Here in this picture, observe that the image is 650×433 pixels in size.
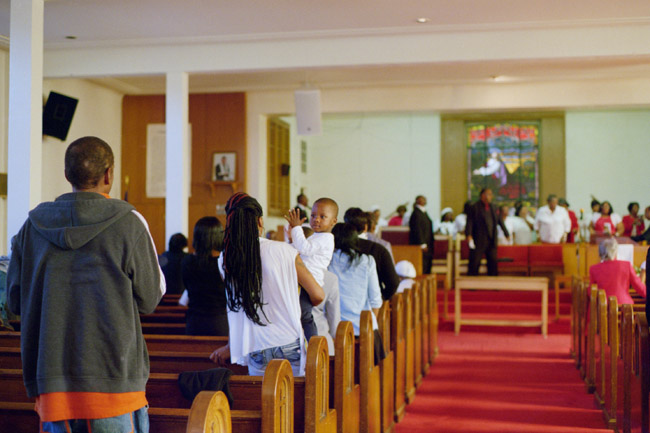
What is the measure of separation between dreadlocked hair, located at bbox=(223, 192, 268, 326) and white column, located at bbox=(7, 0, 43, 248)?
13.6ft

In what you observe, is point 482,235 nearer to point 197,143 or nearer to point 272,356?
point 197,143

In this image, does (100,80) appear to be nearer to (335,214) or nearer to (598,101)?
(598,101)

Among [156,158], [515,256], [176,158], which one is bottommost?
[515,256]

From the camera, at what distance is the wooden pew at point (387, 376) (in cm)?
464

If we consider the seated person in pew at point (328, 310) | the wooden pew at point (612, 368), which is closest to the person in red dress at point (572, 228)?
the wooden pew at point (612, 368)

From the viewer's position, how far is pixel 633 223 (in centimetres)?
1457

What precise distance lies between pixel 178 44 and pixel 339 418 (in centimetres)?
715

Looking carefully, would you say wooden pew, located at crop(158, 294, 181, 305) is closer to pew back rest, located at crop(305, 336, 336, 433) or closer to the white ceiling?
the white ceiling

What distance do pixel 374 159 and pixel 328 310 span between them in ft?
48.0

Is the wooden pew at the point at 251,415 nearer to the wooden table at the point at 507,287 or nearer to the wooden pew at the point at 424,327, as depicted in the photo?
the wooden pew at the point at 424,327

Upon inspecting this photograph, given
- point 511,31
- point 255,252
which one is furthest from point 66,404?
point 511,31

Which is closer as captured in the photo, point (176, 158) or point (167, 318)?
point (167, 318)

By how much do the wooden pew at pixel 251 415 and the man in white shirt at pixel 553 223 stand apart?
11630 mm

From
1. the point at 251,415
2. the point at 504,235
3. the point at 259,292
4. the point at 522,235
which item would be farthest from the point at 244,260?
the point at 522,235
